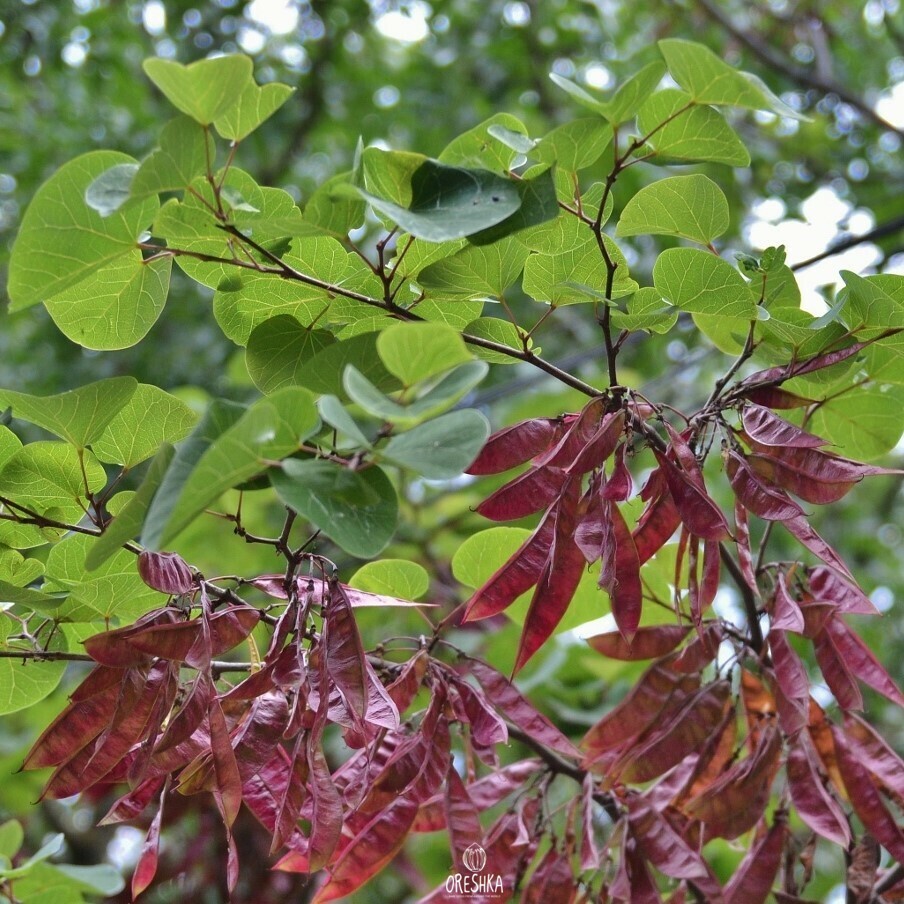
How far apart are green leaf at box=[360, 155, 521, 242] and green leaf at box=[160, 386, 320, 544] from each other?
0.12 metres

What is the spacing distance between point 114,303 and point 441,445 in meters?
0.33

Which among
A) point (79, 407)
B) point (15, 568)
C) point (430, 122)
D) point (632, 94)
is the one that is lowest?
point (430, 122)

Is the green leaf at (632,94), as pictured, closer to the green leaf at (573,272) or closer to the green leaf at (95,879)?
the green leaf at (573,272)

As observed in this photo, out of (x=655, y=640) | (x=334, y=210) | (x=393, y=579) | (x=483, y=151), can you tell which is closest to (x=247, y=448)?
(x=334, y=210)

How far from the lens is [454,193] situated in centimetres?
57

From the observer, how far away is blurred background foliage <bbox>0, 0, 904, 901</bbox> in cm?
255

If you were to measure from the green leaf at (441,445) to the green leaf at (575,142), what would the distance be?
192 millimetres

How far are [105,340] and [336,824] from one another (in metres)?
0.38

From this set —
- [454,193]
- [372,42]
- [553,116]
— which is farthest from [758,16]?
[454,193]

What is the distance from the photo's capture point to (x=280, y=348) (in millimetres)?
696

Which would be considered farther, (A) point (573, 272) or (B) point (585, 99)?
(A) point (573, 272)

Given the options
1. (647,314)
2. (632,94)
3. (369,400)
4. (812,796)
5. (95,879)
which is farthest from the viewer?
(95,879)

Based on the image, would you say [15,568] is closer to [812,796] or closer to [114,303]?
[114,303]

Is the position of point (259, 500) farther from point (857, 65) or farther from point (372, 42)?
point (857, 65)
